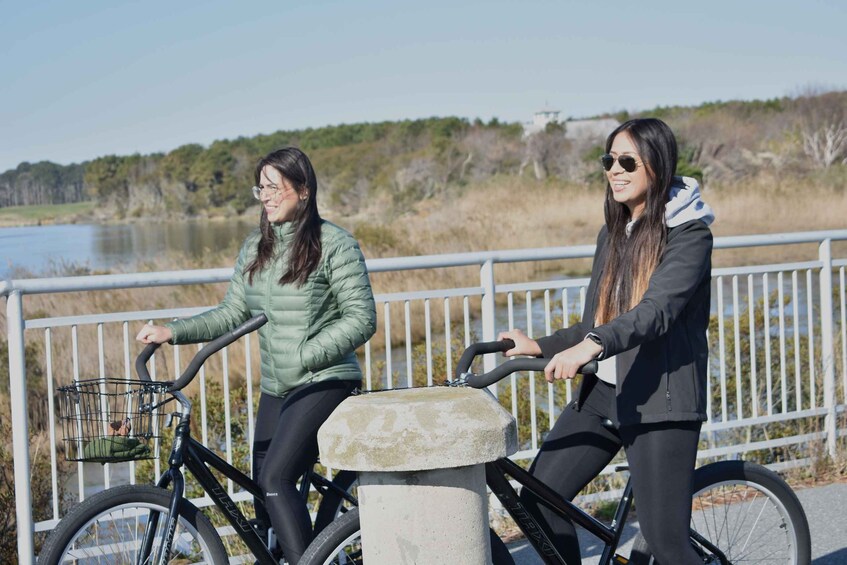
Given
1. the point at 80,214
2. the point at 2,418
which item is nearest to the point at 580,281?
the point at 2,418

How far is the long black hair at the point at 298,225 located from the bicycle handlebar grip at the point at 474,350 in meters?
0.95

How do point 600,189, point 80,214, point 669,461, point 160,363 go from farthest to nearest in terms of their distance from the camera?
1. point 80,214
2. point 600,189
3. point 160,363
4. point 669,461

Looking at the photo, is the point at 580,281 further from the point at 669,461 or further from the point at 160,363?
the point at 160,363

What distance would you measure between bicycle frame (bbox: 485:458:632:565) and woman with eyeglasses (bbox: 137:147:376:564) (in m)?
0.87

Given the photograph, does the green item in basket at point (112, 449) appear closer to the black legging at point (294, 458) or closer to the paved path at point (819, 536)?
the black legging at point (294, 458)

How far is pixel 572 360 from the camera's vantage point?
300cm

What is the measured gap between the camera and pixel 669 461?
334 centimetres

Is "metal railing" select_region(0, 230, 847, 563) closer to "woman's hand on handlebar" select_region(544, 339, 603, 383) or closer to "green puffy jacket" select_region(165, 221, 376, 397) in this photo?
"green puffy jacket" select_region(165, 221, 376, 397)

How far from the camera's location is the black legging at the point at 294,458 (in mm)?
3945

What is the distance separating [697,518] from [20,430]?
2740mm

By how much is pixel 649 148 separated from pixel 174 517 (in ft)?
6.35

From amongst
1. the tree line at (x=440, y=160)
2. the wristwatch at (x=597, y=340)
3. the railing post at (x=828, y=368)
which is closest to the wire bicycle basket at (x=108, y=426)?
the wristwatch at (x=597, y=340)

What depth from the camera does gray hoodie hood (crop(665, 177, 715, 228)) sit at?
3.38m

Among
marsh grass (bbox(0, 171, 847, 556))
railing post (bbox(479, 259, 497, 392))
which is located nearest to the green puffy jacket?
marsh grass (bbox(0, 171, 847, 556))
